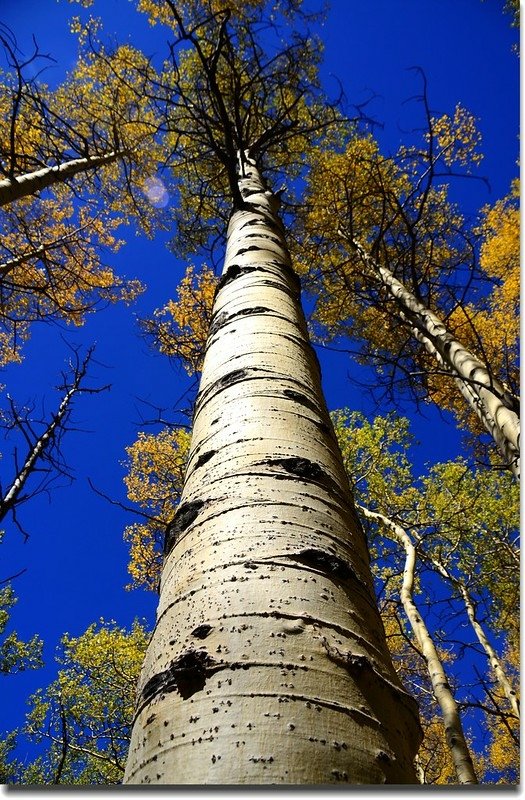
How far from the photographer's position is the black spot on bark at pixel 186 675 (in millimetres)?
610

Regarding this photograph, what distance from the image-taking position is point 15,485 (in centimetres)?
509

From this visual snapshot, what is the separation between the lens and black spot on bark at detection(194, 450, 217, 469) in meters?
1.06

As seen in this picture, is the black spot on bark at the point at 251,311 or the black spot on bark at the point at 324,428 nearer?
the black spot on bark at the point at 324,428

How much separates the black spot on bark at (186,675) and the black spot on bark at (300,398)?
668mm

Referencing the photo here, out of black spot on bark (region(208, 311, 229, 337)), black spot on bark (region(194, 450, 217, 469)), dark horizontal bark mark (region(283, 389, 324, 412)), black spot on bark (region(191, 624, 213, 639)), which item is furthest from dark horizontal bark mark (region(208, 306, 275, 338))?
black spot on bark (region(191, 624, 213, 639))

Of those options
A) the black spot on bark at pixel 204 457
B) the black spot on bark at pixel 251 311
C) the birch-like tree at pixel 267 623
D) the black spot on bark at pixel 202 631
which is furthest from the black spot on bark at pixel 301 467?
the black spot on bark at pixel 251 311

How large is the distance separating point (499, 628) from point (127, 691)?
759 cm

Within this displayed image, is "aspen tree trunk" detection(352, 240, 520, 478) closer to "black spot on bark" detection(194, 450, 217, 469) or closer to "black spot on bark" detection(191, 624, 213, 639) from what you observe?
"black spot on bark" detection(194, 450, 217, 469)

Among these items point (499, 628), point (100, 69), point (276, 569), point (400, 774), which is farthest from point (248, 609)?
point (499, 628)

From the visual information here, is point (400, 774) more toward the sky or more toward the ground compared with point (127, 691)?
more toward the ground

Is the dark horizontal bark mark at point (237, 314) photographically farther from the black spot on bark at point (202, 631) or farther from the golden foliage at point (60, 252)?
the golden foliage at point (60, 252)

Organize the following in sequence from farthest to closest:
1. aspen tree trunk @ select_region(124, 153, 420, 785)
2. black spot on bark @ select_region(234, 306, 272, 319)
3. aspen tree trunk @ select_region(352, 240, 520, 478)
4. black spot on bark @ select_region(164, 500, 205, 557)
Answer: aspen tree trunk @ select_region(352, 240, 520, 478) < black spot on bark @ select_region(234, 306, 272, 319) < black spot on bark @ select_region(164, 500, 205, 557) < aspen tree trunk @ select_region(124, 153, 420, 785)

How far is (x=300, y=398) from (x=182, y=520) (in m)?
0.44

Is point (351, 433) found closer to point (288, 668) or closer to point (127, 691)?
point (127, 691)
